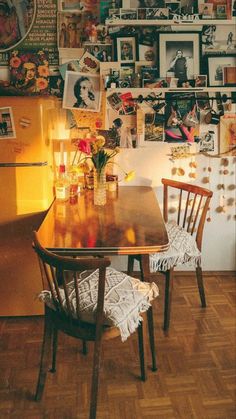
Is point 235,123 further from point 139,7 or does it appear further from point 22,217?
point 22,217

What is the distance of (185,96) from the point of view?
3.28m

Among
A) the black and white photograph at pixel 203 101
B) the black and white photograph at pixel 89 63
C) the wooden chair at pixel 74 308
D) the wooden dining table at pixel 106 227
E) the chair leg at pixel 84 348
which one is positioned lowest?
the chair leg at pixel 84 348

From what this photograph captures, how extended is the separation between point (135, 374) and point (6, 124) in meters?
1.57

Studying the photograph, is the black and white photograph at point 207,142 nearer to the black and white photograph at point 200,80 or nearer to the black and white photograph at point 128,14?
the black and white photograph at point 200,80

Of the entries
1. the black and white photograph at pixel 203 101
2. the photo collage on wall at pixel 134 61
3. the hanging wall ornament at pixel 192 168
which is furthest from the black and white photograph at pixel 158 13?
the hanging wall ornament at pixel 192 168

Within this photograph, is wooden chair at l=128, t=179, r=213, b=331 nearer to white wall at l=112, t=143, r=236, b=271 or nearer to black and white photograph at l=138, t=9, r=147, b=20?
white wall at l=112, t=143, r=236, b=271

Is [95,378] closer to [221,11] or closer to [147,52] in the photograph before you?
[147,52]

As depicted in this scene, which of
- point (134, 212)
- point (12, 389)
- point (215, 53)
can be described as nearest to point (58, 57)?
point (215, 53)

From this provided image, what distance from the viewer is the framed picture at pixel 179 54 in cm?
316

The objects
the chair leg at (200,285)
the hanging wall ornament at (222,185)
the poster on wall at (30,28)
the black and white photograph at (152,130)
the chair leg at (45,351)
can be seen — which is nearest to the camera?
the chair leg at (45,351)

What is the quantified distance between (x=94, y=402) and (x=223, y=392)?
0.68 meters

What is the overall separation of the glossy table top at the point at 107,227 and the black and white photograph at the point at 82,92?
68 cm

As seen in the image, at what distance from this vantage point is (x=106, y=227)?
2.33 meters

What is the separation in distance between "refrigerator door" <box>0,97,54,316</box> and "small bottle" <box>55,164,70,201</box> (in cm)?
6
